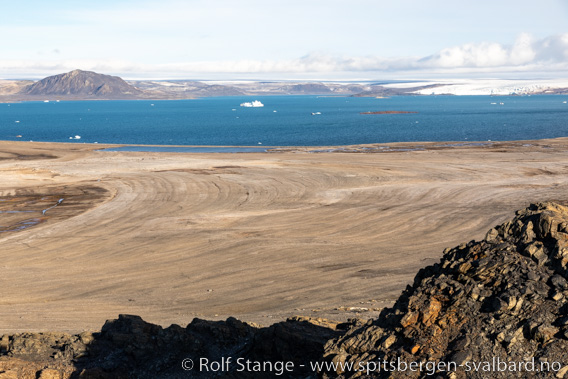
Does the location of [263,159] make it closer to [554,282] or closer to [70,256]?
[70,256]

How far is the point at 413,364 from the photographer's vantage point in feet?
28.7

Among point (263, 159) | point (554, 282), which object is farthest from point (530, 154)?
point (554, 282)

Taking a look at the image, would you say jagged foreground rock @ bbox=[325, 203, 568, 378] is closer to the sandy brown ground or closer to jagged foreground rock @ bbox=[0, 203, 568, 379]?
jagged foreground rock @ bbox=[0, 203, 568, 379]

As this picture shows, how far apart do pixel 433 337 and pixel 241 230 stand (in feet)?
75.5

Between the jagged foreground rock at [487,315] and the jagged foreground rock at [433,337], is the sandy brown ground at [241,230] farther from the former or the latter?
the jagged foreground rock at [487,315]

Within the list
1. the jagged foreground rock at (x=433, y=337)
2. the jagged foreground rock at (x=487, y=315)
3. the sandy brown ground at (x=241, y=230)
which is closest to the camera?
the jagged foreground rock at (x=487, y=315)

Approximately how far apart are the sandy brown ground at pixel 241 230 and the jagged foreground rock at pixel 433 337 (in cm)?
480

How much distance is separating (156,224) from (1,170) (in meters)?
29.3

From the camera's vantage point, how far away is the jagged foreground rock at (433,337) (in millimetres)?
8516

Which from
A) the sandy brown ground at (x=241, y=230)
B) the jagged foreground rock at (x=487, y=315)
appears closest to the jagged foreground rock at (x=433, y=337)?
the jagged foreground rock at (x=487, y=315)

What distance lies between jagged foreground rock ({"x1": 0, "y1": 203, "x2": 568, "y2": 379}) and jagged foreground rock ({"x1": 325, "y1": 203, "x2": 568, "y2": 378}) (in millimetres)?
15

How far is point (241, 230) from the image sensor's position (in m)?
31.5

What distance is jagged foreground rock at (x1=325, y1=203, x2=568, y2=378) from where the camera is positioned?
841 cm

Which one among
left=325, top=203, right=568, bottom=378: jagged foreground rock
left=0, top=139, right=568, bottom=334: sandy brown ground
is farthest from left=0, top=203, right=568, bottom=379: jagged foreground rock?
left=0, top=139, right=568, bottom=334: sandy brown ground
